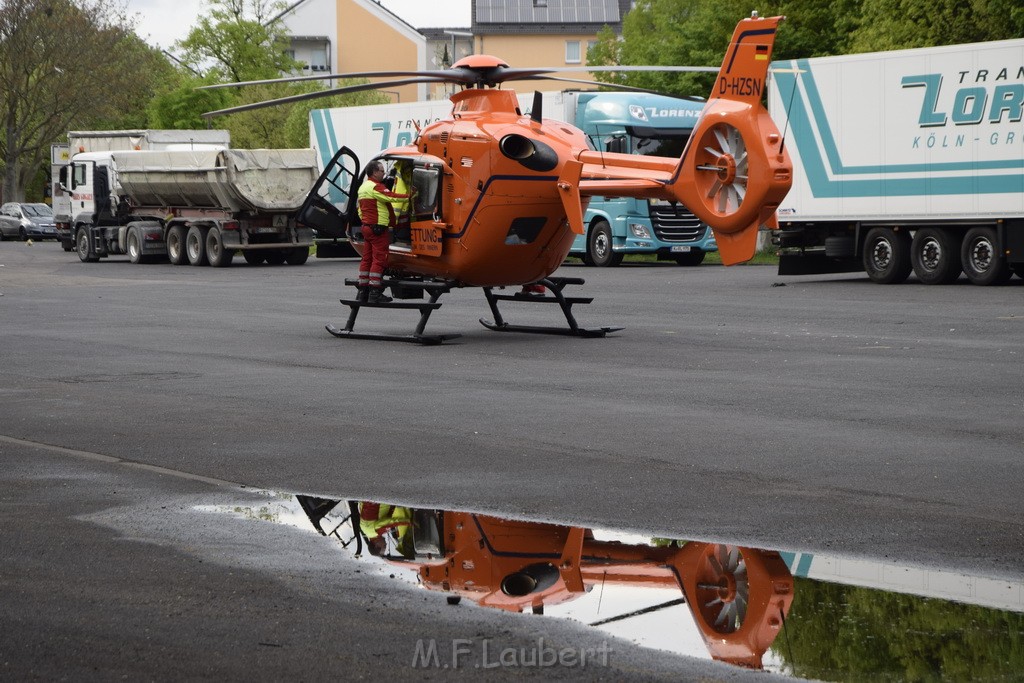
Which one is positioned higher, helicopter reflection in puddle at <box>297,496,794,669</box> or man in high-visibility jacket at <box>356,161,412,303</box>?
man in high-visibility jacket at <box>356,161,412,303</box>

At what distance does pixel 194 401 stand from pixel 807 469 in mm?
5418

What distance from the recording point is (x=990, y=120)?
24734 millimetres

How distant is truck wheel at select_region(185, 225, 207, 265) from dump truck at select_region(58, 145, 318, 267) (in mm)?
25

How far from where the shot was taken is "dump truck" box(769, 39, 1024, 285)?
24.6 m

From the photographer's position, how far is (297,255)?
38.1m

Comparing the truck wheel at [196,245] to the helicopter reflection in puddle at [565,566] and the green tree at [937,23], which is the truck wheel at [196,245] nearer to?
the green tree at [937,23]

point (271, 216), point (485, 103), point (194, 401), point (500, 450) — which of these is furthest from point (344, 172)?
point (271, 216)

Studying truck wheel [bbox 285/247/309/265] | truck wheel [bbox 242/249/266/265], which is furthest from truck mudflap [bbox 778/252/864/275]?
truck wheel [bbox 242/249/266/265]

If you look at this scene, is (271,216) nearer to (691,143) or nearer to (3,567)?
(691,143)

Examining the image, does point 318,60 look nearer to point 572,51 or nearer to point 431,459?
point 572,51

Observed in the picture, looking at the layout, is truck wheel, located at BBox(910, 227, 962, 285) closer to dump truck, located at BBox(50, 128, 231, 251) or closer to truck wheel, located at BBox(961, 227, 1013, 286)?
truck wheel, located at BBox(961, 227, 1013, 286)

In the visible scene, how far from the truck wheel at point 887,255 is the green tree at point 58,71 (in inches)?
1956

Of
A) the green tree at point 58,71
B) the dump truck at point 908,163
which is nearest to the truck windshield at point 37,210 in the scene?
the green tree at point 58,71

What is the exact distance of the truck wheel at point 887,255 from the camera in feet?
86.2
